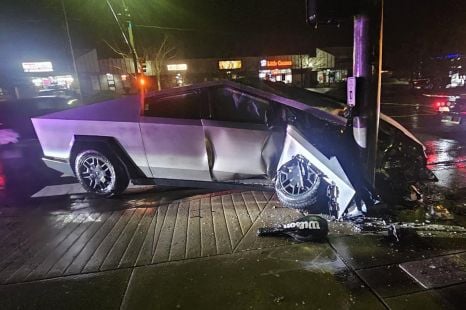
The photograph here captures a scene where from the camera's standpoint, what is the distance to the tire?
5070 mm

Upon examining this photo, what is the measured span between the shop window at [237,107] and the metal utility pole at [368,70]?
1.13 m

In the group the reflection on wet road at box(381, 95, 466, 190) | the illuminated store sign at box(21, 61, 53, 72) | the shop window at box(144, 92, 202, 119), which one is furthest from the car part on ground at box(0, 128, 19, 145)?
the illuminated store sign at box(21, 61, 53, 72)

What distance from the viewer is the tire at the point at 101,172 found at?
16.6ft

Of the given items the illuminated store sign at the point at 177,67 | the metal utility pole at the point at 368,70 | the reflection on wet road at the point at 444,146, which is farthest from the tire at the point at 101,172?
the illuminated store sign at the point at 177,67

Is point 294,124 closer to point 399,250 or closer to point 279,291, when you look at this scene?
point 399,250

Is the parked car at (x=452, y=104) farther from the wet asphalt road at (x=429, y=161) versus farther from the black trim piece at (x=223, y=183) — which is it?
the black trim piece at (x=223, y=183)

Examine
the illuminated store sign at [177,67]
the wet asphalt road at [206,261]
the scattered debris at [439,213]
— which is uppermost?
the illuminated store sign at [177,67]

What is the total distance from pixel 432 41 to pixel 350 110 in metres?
33.8

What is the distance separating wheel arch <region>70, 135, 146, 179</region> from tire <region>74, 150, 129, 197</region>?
7cm

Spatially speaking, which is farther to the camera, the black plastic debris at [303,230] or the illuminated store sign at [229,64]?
the illuminated store sign at [229,64]

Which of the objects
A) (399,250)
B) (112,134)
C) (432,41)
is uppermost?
(432,41)

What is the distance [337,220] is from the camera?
3.98 meters

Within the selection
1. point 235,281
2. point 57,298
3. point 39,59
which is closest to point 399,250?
point 235,281

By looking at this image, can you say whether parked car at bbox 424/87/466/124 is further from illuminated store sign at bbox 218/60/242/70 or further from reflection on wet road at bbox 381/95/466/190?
illuminated store sign at bbox 218/60/242/70
